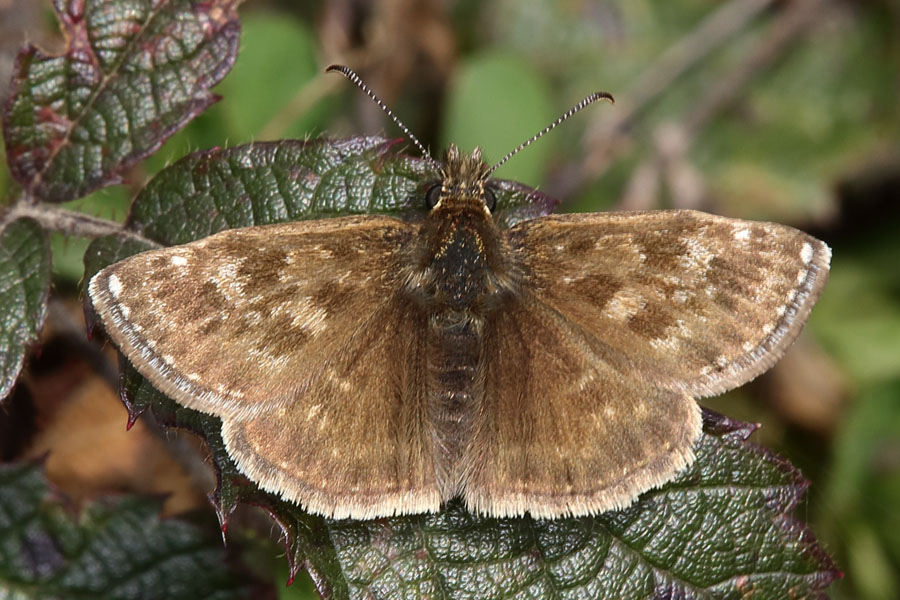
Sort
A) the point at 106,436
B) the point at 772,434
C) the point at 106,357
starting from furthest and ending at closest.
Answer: the point at 772,434 < the point at 106,436 < the point at 106,357

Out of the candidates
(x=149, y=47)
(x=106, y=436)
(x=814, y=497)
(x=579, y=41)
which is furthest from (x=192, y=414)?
(x=579, y=41)

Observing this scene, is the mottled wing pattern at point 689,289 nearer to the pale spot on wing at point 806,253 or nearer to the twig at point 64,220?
the pale spot on wing at point 806,253

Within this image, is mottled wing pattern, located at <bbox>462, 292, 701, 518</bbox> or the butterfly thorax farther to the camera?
the butterfly thorax

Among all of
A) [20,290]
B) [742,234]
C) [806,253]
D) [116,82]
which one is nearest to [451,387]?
[742,234]

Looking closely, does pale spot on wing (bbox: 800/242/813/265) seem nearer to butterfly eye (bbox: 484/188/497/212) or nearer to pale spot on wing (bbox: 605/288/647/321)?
pale spot on wing (bbox: 605/288/647/321)

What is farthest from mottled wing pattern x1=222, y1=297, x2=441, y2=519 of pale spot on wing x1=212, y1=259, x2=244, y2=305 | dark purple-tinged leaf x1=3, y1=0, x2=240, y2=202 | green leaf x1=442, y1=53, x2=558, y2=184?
green leaf x1=442, y1=53, x2=558, y2=184

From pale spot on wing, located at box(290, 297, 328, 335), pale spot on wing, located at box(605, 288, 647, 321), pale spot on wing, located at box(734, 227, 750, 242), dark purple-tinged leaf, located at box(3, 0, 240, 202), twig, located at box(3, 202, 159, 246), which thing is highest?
dark purple-tinged leaf, located at box(3, 0, 240, 202)

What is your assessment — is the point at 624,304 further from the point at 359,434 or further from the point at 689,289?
the point at 359,434

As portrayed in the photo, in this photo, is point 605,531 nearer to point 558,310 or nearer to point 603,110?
point 558,310
